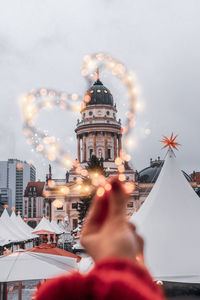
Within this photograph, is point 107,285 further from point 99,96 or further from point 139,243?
point 99,96

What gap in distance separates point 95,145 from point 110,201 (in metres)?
84.5

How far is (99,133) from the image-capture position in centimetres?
8694

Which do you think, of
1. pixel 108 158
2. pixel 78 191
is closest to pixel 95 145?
pixel 108 158

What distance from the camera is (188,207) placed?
1142 centimetres

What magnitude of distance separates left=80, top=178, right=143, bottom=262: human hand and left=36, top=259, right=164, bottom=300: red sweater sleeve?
17cm

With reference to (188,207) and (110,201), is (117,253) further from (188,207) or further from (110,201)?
(188,207)

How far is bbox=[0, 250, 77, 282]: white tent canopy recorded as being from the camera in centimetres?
836

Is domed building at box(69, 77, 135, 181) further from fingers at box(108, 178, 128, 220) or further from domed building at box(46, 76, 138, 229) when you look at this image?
fingers at box(108, 178, 128, 220)

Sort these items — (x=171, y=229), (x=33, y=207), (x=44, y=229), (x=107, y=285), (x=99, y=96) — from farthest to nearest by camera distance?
(x=33, y=207) < (x=99, y=96) < (x=44, y=229) < (x=171, y=229) < (x=107, y=285)

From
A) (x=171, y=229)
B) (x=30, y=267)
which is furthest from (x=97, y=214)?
(x=171, y=229)

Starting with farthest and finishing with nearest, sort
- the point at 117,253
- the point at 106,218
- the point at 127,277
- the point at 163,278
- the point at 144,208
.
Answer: the point at 144,208 → the point at 163,278 → the point at 106,218 → the point at 117,253 → the point at 127,277

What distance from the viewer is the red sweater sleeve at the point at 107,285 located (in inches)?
63.0

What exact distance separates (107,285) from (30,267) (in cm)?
749

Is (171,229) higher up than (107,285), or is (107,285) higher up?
(107,285)
